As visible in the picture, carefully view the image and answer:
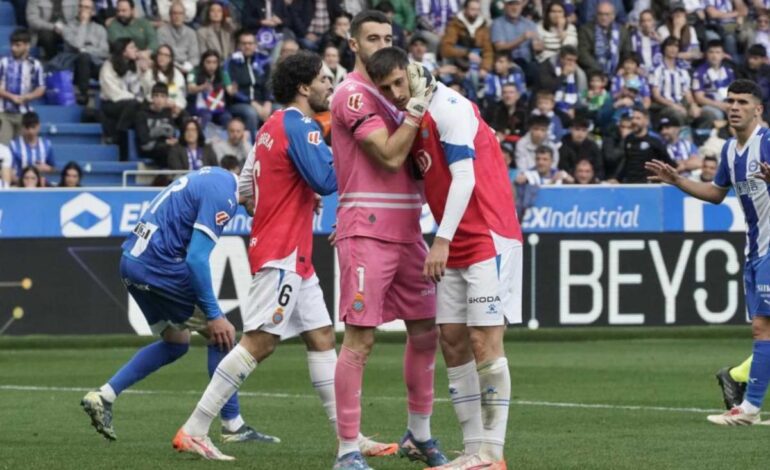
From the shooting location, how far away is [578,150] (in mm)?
23922

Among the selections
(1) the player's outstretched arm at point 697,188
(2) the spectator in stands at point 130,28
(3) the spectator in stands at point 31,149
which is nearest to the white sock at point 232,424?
(1) the player's outstretched arm at point 697,188

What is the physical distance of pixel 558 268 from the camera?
20.4 meters

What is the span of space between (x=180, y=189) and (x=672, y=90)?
684 inches

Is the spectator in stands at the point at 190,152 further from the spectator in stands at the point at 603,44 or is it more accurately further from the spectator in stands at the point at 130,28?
the spectator in stands at the point at 603,44

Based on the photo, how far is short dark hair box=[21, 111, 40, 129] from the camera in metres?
22.1

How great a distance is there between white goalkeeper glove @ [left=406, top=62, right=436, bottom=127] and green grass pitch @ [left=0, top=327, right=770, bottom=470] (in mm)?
2001

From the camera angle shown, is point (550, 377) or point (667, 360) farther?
point (667, 360)

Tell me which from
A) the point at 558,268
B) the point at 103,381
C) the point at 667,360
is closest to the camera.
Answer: the point at 103,381

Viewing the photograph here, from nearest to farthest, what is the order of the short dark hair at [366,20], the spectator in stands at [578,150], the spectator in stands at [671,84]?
the short dark hair at [366,20], the spectator in stands at [578,150], the spectator in stands at [671,84]

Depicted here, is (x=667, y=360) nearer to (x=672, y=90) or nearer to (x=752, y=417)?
(x=752, y=417)

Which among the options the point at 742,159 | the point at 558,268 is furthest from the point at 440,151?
the point at 558,268

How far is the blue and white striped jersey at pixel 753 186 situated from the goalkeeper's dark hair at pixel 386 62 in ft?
13.8

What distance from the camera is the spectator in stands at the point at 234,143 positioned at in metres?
22.7

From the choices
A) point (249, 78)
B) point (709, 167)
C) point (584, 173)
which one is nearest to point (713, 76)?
point (709, 167)
